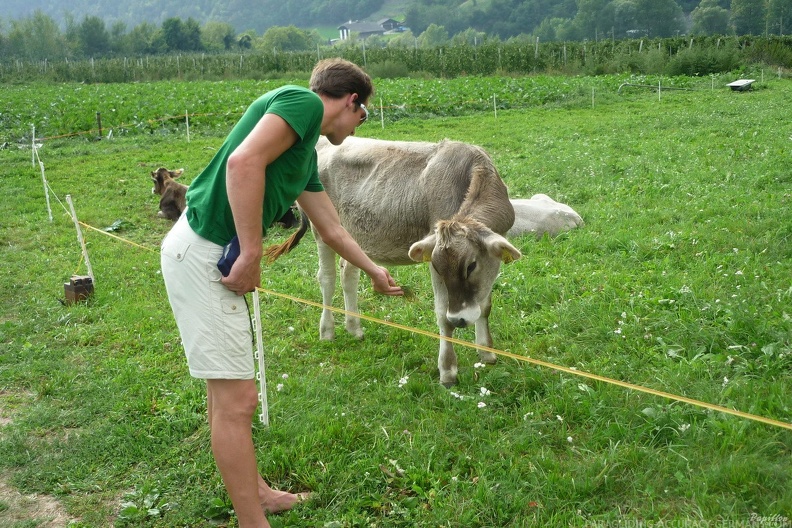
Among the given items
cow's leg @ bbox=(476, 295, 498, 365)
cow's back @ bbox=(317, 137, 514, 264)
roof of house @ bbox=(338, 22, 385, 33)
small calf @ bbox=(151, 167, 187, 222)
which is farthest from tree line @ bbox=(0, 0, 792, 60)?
cow's leg @ bbox=(476, 295, 498, 365)

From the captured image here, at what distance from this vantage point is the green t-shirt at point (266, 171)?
3264 mm

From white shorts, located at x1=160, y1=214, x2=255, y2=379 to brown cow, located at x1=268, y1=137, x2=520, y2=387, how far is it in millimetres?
1919

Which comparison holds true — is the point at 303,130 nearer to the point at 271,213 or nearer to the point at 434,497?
the point at 271,213

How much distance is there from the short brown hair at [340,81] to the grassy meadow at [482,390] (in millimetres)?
2301

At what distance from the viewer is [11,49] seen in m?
86.3

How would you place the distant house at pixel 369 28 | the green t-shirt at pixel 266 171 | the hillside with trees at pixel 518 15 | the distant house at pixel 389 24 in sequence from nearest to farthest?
the green t-shirt at pixel 266 171, the hillside with trees at pixel 518 15, the distant house at pixel 369 28, the distant house at pixel 389 24

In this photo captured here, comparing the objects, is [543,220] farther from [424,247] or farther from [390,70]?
[390,70]

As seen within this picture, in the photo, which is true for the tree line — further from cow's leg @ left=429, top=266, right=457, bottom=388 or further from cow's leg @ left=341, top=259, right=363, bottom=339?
cow's leg @ left=429, top=266, right=457, bottom=388

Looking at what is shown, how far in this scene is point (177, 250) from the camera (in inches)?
134

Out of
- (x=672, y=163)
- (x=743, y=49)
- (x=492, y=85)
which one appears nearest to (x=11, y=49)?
(x=492, y=85)

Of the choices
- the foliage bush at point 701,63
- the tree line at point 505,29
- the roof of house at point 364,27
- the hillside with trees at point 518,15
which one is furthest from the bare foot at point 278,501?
the roof of house at point 364,27

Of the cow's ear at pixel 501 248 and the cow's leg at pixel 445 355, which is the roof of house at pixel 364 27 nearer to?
the cow's leg at pixel 445 355

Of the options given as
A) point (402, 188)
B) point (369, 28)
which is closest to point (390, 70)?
point (402, 188)

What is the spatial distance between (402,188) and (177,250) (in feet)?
9.83
